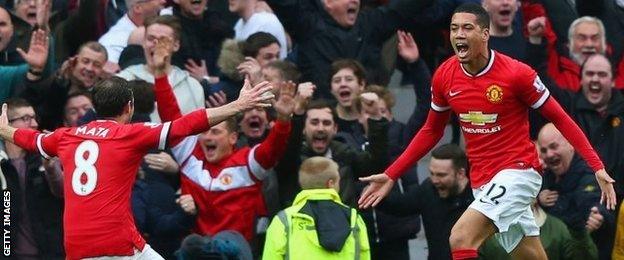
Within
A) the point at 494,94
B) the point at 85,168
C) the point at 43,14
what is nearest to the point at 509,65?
the point at 494,94

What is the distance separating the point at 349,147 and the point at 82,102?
2301mm

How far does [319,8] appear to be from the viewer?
1662cm

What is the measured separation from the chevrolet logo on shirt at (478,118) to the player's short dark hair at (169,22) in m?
3.84

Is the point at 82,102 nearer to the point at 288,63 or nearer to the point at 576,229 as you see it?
the point at 288,63

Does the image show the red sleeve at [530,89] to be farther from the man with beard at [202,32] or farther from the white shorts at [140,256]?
the man with beard at [202,32]

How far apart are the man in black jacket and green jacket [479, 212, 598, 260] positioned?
112 inches

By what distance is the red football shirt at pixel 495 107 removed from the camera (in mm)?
12219

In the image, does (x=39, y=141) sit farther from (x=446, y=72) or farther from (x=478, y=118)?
(x=478, y=118)

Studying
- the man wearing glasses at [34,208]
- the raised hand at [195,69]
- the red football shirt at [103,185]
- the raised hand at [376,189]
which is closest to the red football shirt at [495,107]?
the raised hand at [376,189]

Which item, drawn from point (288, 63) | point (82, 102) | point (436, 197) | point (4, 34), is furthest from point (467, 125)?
point (4, 34)

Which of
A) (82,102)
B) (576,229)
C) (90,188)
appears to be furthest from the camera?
(82,102)

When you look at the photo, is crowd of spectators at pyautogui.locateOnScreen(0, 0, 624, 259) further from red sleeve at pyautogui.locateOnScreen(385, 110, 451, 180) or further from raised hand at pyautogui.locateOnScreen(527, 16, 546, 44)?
red sleeve at pyautogui.locateOnScreen(385, 110, 451, 180)

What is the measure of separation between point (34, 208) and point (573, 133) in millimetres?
4505

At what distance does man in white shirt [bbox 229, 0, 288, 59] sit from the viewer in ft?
54.3
